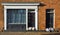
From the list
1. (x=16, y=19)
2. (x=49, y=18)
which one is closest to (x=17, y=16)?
(x=16, y=19)

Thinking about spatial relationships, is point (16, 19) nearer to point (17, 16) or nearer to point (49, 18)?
point (17, 16)

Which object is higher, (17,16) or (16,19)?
(17,16)

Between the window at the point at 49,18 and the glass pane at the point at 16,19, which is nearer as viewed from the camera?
the glass pane at the point at 16,19

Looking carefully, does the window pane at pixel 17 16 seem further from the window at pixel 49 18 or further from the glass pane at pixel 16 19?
the window at pixel 49 18

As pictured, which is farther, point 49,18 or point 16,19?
point 49,18

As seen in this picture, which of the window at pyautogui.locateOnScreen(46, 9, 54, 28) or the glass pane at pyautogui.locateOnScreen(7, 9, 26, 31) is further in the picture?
the window at pyautogui.locateOnScreen(46, 9, 54, 28)

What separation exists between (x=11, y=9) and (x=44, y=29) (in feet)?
12.3

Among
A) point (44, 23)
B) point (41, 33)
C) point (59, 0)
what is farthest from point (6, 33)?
point (59, 0)

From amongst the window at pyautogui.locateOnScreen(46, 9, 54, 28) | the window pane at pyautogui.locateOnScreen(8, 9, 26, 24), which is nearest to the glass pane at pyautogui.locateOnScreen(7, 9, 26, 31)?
the window pane at pyautogui.locateOnScreen(8, 9, 26, 24)

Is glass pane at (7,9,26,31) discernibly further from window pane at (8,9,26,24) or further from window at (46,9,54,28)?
window at (46,9,54,28)

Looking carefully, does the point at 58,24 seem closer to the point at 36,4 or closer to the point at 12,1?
the point at 36,4

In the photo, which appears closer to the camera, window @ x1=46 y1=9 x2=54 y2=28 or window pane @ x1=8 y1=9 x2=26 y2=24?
window pane @ x1=8 y1=9 x2=26 y2=24

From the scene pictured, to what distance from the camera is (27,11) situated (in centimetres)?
2702

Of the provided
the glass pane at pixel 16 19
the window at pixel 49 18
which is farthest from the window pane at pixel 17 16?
the window at pixel 49 18
